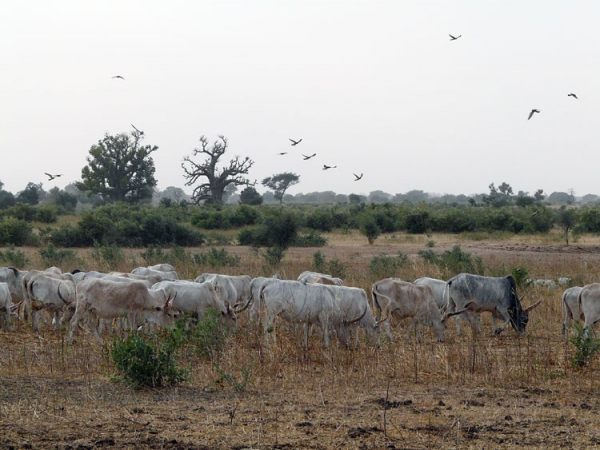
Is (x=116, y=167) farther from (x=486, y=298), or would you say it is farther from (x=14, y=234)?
(x=486, y=298)

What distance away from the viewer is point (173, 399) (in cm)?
892

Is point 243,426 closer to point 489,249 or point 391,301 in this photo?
point 391,301

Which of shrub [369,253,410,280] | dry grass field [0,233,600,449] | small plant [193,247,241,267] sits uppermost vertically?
small plant [193,247,241,267]

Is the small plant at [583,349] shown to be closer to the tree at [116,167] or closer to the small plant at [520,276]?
the small plant at [520,276]

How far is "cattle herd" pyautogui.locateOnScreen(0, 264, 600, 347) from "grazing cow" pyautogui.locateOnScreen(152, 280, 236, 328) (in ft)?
0.06

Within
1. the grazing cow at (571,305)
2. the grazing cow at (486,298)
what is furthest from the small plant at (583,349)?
the grazing cow at (486,298)

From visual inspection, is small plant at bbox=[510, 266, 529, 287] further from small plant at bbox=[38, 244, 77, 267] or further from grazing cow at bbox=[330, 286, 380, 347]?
small plant at bbox=[38, 244, 77, 267]

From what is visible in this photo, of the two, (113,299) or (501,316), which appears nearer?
(113,299)

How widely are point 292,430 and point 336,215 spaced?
44455 mm

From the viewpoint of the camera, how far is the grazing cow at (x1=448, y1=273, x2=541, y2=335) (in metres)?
15.2

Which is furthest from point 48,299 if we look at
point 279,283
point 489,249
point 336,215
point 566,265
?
point 336,215

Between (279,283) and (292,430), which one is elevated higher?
(279,283)

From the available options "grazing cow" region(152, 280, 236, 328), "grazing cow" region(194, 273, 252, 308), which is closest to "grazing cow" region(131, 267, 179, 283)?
"grazing cow" region(194, 273, 252, 308)

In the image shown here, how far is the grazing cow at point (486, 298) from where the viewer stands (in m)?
15.2
